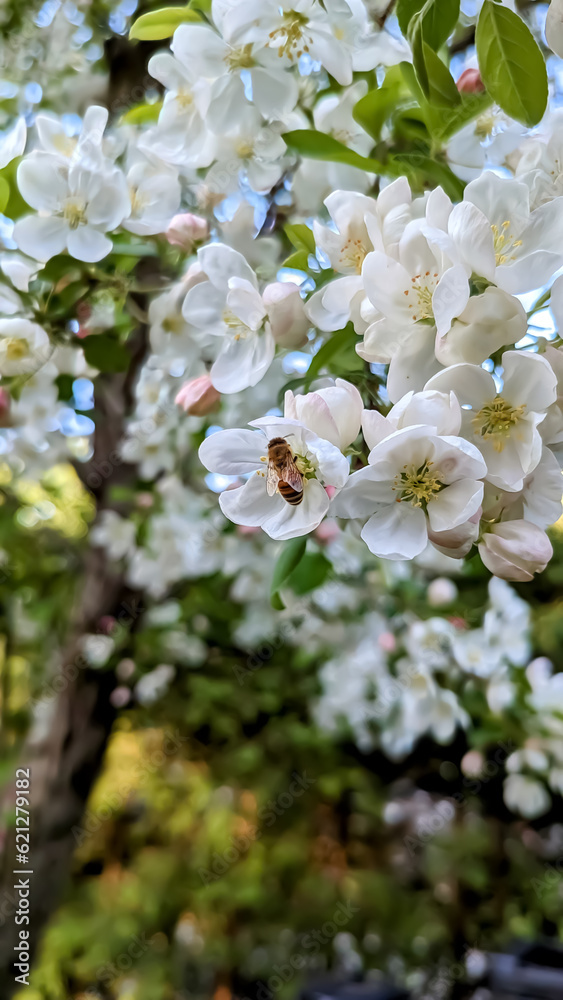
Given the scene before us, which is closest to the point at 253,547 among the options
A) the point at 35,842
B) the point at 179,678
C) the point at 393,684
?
the point at 393,684

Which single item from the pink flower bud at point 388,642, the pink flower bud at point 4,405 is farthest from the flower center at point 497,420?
the pink flower bud at point 388,642

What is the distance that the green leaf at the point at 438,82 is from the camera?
1.13 feet

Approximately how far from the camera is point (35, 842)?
4.69 feet

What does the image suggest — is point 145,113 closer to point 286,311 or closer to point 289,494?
point 286,311

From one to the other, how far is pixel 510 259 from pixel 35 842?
147 centimetres

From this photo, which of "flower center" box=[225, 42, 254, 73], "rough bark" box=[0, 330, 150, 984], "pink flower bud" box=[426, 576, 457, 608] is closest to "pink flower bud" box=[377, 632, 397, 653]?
"pink flower bud" box=[426, 576, 457, 608]

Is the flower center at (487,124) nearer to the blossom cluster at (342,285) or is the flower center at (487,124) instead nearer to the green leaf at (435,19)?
the blossom cluster at (342,285)

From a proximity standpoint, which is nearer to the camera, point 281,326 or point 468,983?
point 281,326

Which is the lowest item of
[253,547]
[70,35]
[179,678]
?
[179,678]

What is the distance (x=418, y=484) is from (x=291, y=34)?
28cm

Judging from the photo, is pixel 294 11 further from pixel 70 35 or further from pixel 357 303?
pixel 70 35

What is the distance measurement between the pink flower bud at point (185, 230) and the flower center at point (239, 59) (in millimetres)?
137

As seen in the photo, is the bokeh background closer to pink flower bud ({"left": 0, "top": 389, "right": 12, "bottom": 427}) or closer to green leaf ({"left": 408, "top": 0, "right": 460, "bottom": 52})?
pink flower bud ({"left": 0, "top": 389, "right": 12, "bottom": 427})

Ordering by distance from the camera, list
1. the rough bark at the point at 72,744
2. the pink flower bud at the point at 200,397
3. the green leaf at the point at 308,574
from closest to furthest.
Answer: the pink flower bud at the point at 200,397, the green leaf at the point at 308,574, the rough bark at the point at 72,744
